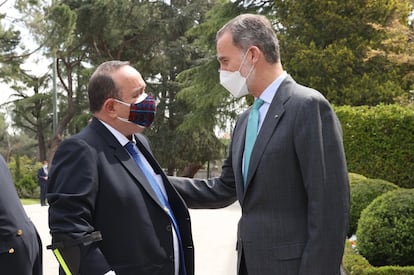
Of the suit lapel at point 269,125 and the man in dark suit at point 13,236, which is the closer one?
the suit lapel at point 269,125

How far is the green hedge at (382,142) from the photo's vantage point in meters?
13.0

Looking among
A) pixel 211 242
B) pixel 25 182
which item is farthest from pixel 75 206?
pixel 25 182

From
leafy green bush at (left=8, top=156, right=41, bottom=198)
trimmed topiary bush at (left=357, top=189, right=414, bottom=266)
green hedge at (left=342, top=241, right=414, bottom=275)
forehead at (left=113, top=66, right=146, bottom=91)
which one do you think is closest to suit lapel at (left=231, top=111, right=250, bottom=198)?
forehead at (left=113, top=66, right=146, bottom=91)

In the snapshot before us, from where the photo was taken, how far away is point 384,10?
19.5 meters

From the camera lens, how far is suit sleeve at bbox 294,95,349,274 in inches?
95.3

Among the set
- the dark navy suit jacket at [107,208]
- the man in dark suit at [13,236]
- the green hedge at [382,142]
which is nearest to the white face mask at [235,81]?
the dark navy suit jacket at [107,208]

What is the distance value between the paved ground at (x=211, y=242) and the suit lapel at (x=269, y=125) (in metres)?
5.31

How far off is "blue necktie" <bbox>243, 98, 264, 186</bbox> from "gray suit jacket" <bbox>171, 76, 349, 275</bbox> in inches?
4.4

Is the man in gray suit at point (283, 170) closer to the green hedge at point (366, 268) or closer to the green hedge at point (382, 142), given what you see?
the green hedge at point (366, 268)

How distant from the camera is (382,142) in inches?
Answer: 524

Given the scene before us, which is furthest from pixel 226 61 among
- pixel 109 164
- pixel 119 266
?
pixel 119 266

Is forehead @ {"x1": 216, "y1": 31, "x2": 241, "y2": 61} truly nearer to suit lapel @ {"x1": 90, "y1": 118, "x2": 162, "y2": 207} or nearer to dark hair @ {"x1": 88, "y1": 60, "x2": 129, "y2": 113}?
dark hair @ {"x1": 88, "y1": 60, "x2": 129, "y2": 113}

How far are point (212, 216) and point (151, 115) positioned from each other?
12.3m

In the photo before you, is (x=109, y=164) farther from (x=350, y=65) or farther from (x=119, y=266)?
(x=350, y=65)
